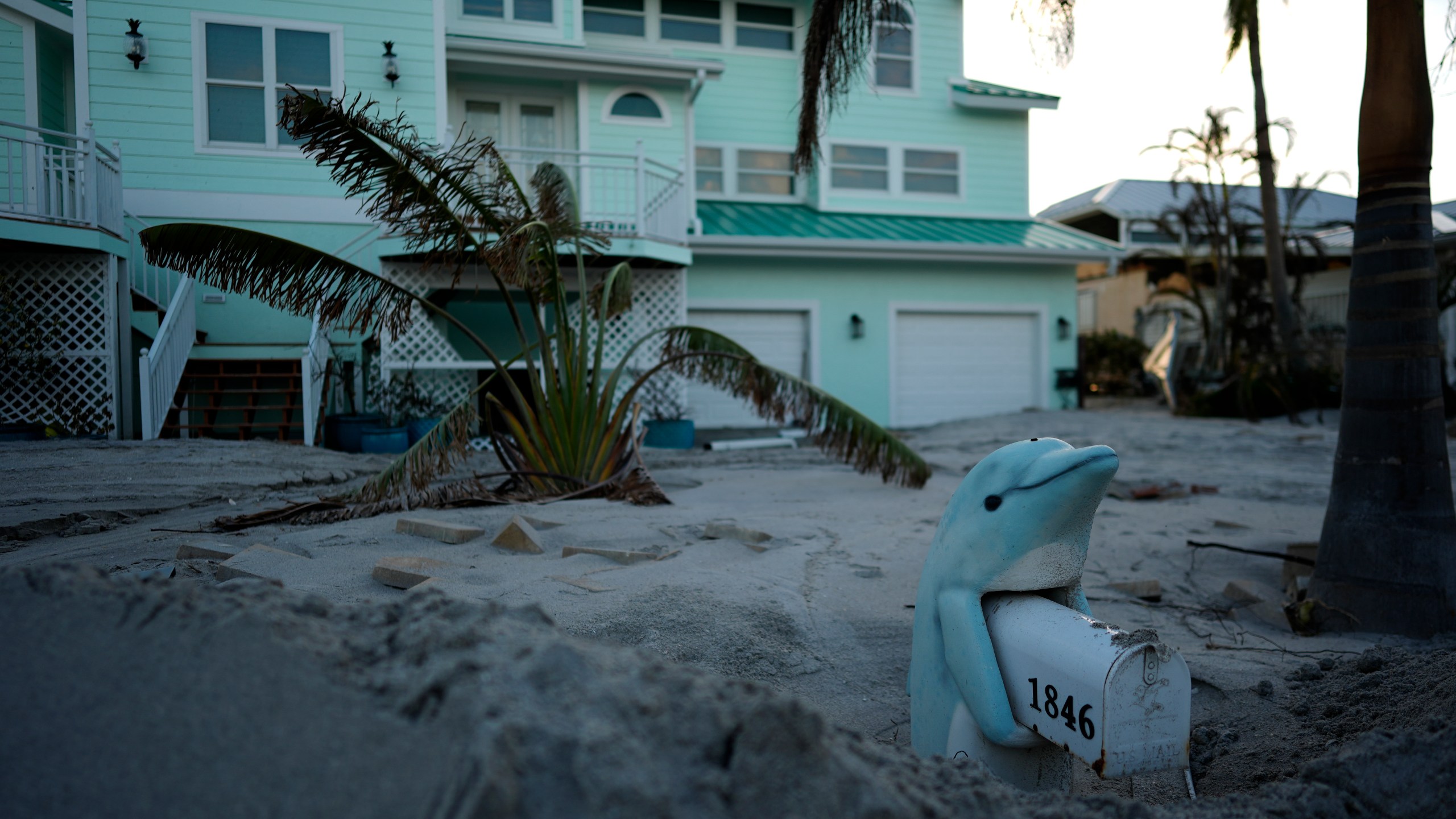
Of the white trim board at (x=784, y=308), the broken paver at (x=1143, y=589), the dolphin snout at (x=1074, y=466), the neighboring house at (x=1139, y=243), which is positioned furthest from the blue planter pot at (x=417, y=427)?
the neighboring house at (x=1139, y=243)

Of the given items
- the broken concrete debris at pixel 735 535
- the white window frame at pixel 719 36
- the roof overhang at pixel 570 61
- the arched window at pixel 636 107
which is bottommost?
the broken concrete debris at pixel 735 535

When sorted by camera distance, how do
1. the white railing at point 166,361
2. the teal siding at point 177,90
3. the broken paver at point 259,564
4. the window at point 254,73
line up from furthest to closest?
the window at point 254,73 → the teal siding at point 177,90 → the white railing at point 166,361 → the broken paver at point 259,564

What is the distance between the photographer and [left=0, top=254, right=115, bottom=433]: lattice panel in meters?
9.72

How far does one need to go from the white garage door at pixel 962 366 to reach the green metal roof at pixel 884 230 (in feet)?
4.66

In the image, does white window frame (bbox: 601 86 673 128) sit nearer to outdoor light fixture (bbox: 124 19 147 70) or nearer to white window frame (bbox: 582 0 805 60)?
white window frame (bbox: 582 0 805 60)

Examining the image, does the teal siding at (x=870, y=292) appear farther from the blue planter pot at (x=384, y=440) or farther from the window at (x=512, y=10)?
the blue planter pot at (x=384, y=440)

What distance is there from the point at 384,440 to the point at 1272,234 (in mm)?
14509

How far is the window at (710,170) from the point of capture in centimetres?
1620

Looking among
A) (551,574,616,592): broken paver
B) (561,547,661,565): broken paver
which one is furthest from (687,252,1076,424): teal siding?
(551,574,616,592): broken paver

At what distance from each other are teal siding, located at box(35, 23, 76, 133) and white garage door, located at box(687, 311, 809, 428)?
9.70m

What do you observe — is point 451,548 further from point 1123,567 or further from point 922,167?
point 922,167

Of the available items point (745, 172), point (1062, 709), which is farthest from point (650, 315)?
point (1062, 709)

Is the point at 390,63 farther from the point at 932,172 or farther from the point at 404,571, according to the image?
the point at 404,571

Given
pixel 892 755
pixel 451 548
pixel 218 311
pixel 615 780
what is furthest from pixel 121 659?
pixel 218 311
